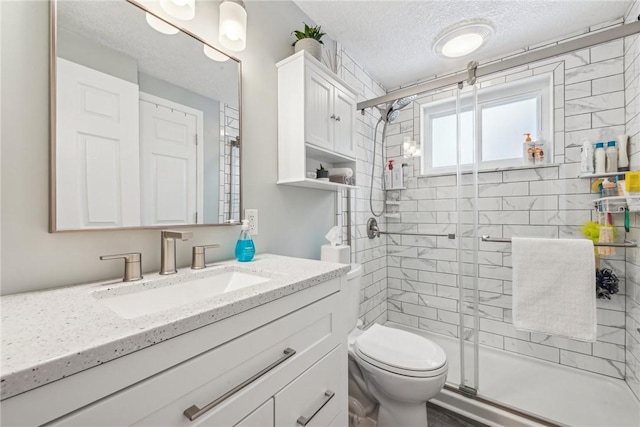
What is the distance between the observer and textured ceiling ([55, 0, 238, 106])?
2.78 ft

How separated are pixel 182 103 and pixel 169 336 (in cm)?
96

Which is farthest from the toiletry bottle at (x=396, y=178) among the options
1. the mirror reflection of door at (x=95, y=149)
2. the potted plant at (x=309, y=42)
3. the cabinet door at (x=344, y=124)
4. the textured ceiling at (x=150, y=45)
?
the mirror reflection of door at (x=95, y=149)

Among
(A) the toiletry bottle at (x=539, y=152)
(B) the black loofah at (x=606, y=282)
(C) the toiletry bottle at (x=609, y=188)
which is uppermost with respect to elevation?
(A) the toiletry bottle at (x=539, y=152)

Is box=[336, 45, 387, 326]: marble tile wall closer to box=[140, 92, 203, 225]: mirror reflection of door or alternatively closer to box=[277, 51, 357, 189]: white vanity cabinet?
box=[277, 51, 357, 189]: white vanity cabinet

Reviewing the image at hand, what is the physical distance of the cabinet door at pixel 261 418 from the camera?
65 cm

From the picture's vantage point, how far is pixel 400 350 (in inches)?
56.9

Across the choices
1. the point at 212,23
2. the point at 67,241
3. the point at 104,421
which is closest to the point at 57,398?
the point at 104,421

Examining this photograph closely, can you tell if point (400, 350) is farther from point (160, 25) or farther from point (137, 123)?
point (160, 25)

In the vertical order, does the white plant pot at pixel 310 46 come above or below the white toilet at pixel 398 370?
above

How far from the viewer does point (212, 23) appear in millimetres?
1206

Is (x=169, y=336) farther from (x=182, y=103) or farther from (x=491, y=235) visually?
(x=491, y=235)

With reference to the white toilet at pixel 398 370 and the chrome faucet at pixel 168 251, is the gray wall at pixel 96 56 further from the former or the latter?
the white toilet at pixel 398 370

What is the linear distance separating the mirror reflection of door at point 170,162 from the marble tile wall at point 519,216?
1.68 metres

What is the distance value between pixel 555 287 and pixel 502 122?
126 cm
